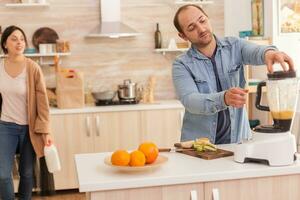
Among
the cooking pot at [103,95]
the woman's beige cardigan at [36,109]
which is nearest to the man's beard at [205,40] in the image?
the woman's beige cardigan at [36,109]

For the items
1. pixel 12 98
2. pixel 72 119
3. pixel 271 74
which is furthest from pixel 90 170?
pixel 72 119

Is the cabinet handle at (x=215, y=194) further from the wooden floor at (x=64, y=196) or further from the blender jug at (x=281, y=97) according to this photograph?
the wooden floor at (x=64, y=196)

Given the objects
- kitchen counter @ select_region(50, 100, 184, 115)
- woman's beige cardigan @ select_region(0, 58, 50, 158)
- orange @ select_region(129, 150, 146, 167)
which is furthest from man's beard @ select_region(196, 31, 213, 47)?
kitchen counter @ select_region(50, 100, 184, 115)

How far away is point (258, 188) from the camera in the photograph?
2.02 meters

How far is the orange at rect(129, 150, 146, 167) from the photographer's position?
198 centimetres

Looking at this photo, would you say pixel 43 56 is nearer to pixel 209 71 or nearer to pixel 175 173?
pixel 209 71

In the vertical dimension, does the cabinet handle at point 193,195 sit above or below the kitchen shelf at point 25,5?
below

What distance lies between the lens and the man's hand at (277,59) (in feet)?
6.86

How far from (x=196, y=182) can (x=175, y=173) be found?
0.30 feet

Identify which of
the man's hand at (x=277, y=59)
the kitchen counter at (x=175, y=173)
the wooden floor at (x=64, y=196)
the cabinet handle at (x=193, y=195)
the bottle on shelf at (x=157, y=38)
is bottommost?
the wooden floor at (x=64, y=196)

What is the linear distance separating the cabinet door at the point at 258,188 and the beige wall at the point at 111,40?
11.4 ft

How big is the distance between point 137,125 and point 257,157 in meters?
2.86

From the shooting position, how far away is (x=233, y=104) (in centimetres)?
208

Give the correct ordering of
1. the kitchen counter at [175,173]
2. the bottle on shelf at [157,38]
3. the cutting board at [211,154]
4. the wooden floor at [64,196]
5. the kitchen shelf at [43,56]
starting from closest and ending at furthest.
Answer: the kitchen counter at [175,173]
the cutting board at [211,154]
the wooden floor at [64,196]
the kitchen shelf at [43,56]
the bottle on shelf at [157,38]
